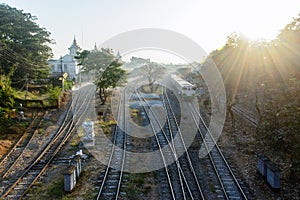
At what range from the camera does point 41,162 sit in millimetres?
12125

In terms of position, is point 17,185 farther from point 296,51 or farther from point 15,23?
point 15,23

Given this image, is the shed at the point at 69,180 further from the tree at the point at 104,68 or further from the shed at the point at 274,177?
the tree at the point at 104,68

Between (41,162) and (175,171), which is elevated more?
(41,162)

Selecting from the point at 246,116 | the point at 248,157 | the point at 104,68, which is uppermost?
the point at 104,68

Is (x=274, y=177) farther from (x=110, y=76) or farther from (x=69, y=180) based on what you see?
(x=110, y=76)

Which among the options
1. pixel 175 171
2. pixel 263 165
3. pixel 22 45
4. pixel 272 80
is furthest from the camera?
pixel 22 45

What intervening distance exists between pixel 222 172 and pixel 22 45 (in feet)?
85.3

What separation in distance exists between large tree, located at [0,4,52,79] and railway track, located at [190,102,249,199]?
1947 cm

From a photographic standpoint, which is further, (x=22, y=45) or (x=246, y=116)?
(x=22, y=45)

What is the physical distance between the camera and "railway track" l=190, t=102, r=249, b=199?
9.40 metres

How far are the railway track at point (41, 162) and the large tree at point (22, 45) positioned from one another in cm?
958

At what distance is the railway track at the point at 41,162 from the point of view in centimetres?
957

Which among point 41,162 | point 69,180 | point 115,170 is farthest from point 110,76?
point 69,180

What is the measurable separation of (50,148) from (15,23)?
71.0 feet
